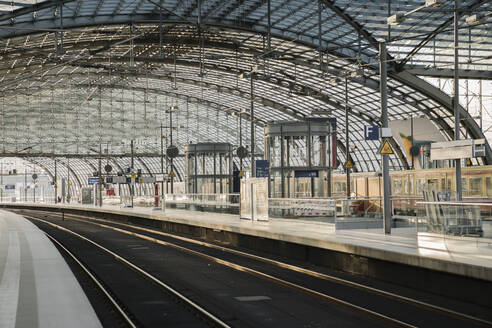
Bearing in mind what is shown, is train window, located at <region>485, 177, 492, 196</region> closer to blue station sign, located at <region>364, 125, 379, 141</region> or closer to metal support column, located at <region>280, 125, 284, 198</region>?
metal support column, located at <region>280, 125, 284, 198</region>

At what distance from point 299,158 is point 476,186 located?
Answer: 9.26m

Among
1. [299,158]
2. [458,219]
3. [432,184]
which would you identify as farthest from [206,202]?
[458,219]

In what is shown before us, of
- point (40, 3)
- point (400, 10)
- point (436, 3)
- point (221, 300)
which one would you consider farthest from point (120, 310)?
point (400, 10)

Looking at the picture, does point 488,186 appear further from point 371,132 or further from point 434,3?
point 434,3

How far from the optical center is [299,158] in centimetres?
3369

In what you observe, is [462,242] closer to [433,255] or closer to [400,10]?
[433,255]

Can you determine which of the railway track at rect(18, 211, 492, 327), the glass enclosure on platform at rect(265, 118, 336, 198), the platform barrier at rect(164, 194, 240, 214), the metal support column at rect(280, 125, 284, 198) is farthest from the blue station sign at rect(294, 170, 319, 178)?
the railway track at rect(18, 211, 492, 327)

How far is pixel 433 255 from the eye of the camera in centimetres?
1429

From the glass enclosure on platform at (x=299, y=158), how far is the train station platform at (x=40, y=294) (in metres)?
13.9

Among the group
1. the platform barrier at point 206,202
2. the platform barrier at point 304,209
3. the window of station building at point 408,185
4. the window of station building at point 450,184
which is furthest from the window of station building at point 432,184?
the platform barrier at point 304,209

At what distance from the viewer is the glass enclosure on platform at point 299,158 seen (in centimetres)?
3350

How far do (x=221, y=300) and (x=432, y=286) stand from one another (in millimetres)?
4759

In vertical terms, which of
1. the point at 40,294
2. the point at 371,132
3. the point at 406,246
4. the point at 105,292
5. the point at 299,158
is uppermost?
the point at 371,132

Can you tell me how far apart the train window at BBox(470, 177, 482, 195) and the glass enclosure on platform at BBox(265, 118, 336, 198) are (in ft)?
24.3
